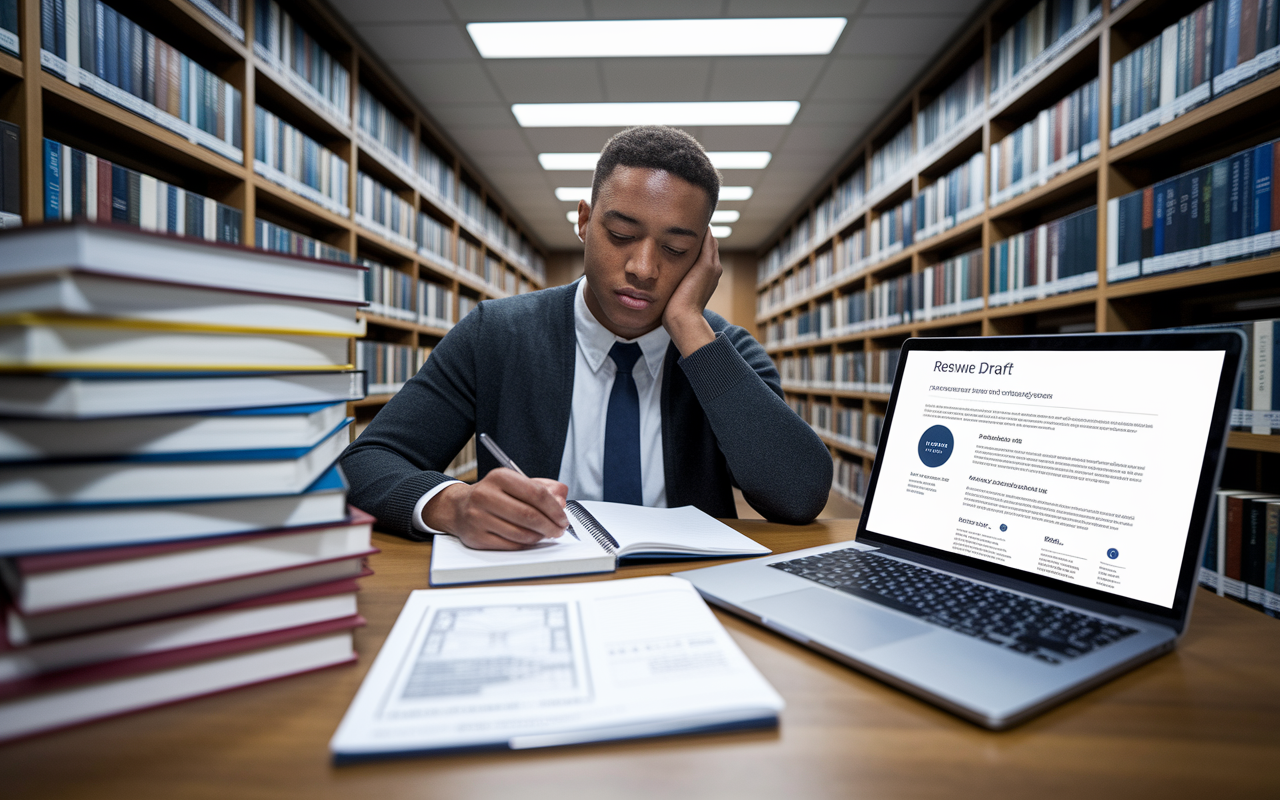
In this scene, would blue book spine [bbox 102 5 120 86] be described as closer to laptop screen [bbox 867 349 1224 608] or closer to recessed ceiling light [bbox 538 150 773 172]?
laptop screen [bbox 867 349 1224 608]

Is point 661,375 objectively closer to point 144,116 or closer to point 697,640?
point 697,640

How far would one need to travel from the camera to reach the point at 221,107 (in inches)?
77.4

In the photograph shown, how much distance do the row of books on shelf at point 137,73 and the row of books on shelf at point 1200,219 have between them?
275cm

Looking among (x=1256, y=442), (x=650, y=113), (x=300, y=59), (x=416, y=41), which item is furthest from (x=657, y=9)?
(x=1256, y=442)

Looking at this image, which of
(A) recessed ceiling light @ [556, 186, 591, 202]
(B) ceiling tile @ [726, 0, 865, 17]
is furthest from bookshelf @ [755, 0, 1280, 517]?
(A) recessed ceiling light @ [556, 186, 591, 202]

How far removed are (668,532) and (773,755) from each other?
1.41ft

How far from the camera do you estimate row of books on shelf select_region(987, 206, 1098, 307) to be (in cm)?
200

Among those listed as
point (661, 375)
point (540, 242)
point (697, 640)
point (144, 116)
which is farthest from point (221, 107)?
point (540, 242)

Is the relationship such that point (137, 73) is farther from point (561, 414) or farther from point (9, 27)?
point (561, 414)

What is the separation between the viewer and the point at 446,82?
3.30m

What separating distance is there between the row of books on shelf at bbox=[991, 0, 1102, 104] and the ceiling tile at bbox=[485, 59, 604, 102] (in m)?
1.86

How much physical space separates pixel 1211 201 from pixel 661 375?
148cm

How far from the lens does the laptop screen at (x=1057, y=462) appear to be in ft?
1.73

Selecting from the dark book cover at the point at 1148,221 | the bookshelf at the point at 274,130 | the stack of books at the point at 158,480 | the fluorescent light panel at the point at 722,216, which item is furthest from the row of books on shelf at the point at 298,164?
the fluorescent light panel at the point at 722,216
